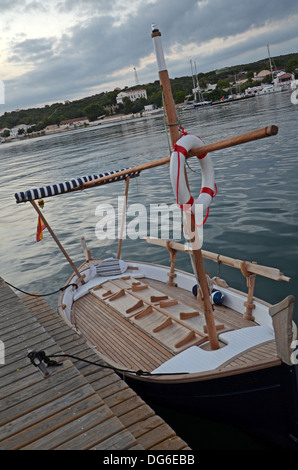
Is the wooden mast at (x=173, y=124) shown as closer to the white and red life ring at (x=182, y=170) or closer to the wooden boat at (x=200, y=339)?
the wooden boat at (x=200, y=339)

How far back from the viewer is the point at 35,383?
250 inches

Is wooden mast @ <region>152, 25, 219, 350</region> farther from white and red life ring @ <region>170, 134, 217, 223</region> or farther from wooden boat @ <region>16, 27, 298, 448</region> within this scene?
white and red life ring @ <region>170, 134, 217, 223</region>

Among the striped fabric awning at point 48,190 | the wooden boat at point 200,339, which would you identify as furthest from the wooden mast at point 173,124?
the striped fabric awning at point 48,190

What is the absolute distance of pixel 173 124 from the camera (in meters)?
6.72

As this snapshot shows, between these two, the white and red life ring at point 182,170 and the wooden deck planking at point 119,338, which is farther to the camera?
the wooden deck planking at point 119,338

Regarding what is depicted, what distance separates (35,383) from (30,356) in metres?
0.49

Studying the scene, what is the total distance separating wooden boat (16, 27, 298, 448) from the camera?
20.6 ft

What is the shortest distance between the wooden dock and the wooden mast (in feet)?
6.37

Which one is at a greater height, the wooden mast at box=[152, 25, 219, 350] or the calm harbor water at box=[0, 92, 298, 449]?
the wooden mast at box=[152, 25, 219, 350]

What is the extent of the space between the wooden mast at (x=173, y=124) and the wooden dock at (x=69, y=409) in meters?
1.94

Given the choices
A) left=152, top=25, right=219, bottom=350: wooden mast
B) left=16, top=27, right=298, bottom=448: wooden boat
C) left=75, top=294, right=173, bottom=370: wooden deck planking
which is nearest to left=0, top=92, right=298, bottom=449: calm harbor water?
left=16, top=27, right=298, bottom=448: wooden boat

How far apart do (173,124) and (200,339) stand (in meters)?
4.25

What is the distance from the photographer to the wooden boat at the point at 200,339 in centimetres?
628
